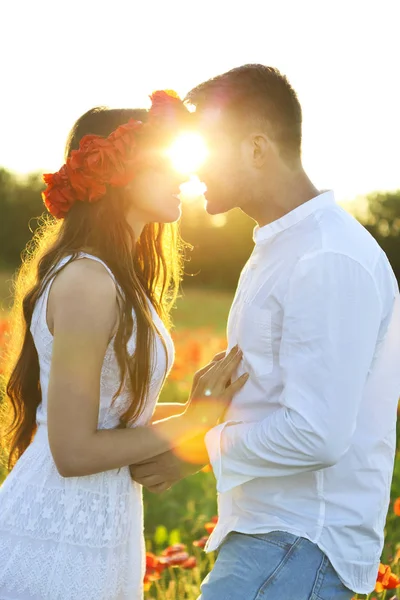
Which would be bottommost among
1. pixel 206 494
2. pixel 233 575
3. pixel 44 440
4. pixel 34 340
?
pixel 206 494

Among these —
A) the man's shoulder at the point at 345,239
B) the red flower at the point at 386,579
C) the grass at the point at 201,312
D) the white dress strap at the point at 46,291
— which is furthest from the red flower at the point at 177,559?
the grass at the point at 201,312

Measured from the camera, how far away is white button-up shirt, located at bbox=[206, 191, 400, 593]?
308 cm

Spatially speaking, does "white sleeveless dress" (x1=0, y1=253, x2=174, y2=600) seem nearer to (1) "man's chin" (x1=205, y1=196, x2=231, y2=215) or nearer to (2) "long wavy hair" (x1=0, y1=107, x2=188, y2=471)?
(2) "long wavy hair" (x1=0, y1=107, x2=188, y2=471)

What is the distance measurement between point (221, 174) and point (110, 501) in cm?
153

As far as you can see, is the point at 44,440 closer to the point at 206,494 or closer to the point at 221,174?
the point at 221,174

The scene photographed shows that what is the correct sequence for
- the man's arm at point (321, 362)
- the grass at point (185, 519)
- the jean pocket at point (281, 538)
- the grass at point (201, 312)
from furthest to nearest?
1. the grass at point (201, 312)
2. the grass at point (185, 519)
3. the jean pocket at point (281, 538)
4. the man's arm at point (321, 362)

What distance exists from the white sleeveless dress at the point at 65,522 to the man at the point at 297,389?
0.79 ft

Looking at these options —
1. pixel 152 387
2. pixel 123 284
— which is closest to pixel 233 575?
pixel 152 387

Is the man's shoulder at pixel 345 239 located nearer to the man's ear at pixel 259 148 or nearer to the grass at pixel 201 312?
the man's ear at pixel 259 148

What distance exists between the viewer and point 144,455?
135 inches

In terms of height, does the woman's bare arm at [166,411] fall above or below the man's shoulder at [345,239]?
below

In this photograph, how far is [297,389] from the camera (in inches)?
122

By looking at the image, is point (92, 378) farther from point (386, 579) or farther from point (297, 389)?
point (386, 579)

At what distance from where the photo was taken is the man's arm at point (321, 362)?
3.07 meters
